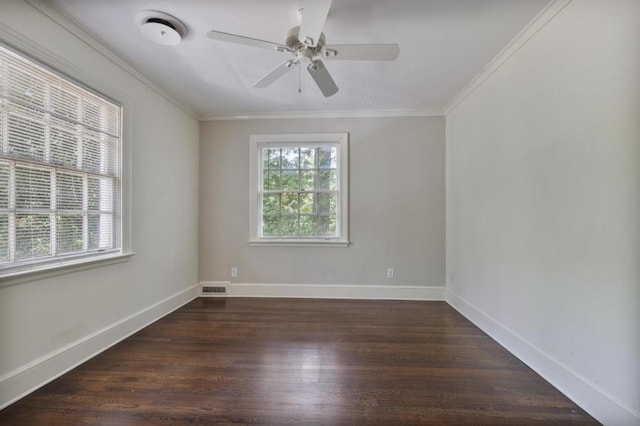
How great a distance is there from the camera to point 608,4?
4.63 ft

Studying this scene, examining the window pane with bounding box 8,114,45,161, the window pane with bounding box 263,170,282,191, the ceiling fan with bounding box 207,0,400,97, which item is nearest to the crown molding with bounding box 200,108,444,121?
the window pane with bounding box 263,170,282,191

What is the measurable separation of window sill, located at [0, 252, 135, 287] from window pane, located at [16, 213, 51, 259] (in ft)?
0.30

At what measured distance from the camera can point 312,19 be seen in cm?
145

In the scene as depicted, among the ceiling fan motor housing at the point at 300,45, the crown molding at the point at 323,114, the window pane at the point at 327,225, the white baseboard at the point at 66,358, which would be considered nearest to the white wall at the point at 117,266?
the white baseboard at the point at 66,358

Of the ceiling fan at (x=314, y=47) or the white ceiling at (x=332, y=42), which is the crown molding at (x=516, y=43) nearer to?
the white ceiling at (x=332, y=42)

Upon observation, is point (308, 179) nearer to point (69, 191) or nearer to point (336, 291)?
point (336, 291)

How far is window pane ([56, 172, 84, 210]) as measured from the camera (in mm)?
1911

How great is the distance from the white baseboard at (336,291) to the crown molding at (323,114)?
2215 millimetres

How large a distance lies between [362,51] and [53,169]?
2227 mm

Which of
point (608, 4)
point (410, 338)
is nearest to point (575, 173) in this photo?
point (608, 4)

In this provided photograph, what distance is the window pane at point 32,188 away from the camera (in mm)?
1665

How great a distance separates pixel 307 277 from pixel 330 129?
198cm

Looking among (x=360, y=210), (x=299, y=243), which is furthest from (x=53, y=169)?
(x=360, y=210)

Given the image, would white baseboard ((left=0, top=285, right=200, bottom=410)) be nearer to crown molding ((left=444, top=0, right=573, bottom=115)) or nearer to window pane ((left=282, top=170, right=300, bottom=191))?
window pane ((left=282, top=170, right=300, bottom=191))
